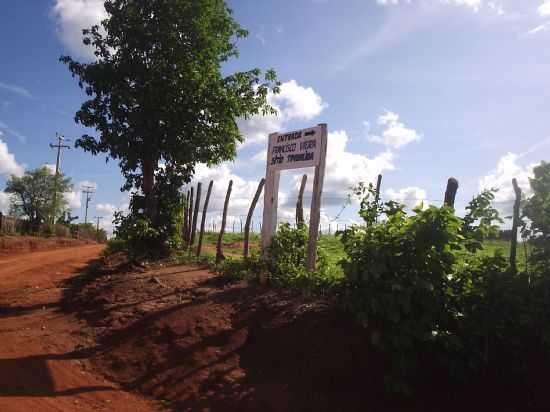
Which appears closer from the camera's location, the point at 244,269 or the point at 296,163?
the point at 296,163

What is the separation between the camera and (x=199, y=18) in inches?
461

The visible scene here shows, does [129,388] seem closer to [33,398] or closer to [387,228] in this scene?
[33,398]

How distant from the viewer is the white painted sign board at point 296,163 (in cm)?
793

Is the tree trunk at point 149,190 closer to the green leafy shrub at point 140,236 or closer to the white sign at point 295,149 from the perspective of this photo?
the green leafy shrub at point 140,236

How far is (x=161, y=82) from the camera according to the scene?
11453 millimetres

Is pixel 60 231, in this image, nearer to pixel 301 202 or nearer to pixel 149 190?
pixel 149 190

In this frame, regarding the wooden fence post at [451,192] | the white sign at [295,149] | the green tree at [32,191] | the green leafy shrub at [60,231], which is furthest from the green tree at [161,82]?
the green tree at [32,191]

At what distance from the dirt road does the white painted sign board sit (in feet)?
11.9

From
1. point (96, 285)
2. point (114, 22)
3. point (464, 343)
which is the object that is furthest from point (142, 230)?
point (464, 343)

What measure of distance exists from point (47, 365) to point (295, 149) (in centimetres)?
535

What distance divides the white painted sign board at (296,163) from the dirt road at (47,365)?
3.62 metres

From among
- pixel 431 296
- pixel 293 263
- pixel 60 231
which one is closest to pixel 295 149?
pixel 293 263

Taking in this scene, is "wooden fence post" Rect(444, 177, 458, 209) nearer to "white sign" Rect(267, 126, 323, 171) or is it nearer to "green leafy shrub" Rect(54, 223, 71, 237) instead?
"white sign" Rect(267, 126, 323, 171)

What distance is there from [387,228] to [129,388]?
11.1ft
